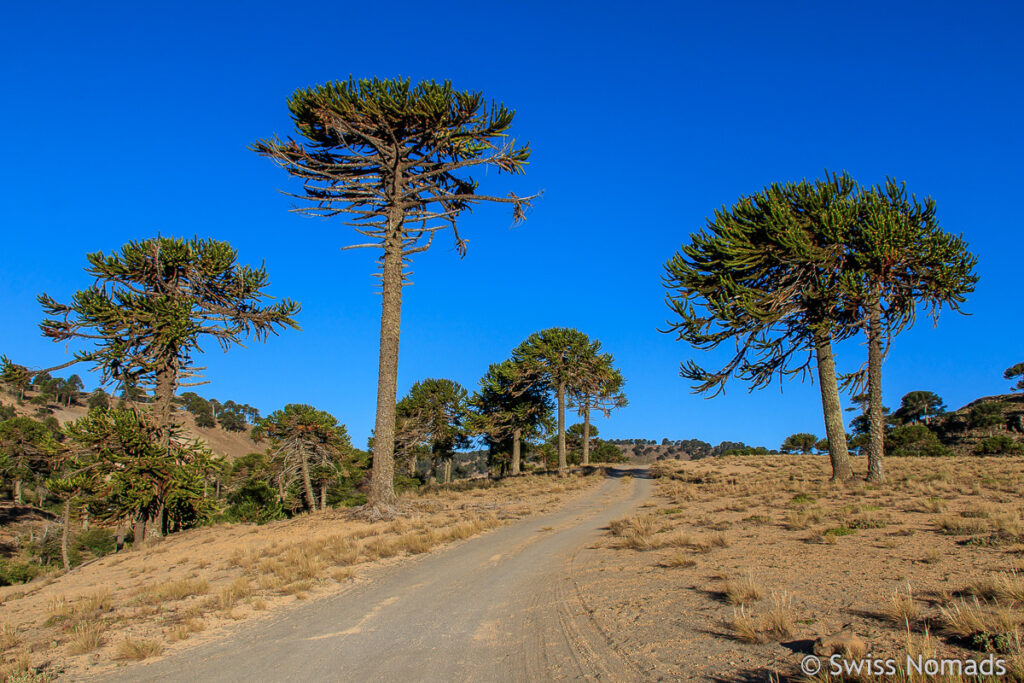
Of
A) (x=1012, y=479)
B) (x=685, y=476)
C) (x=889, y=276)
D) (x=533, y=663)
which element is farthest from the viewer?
(x=685, y=476)

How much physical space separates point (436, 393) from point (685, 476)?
19872 millimetres

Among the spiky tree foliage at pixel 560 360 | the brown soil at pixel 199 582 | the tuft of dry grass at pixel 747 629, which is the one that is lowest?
the brown soil at pixel 199 582

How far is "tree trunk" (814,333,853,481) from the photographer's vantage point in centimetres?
1770

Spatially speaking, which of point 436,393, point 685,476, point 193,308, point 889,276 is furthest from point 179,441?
point 889,276

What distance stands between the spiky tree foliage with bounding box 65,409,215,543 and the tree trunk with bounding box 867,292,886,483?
2254 centimetres

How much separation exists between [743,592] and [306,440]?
1002 inches

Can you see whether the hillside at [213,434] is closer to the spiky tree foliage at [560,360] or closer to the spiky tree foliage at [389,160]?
the spiky tree foliage at [560,360]

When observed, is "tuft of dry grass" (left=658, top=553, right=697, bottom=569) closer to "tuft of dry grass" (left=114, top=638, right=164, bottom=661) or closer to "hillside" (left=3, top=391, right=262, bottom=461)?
"tuft of dry grass" (left=114, top=638, right=164, bottom=661)

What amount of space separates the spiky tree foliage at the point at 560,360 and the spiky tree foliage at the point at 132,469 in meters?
20.5

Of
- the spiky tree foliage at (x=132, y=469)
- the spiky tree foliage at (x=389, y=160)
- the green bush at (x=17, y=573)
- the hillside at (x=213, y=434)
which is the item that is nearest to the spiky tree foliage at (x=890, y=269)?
the spiky tree foliage at (x=389, y=160)

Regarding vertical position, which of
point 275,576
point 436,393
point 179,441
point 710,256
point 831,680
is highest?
point 710,256

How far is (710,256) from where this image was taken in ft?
64.9

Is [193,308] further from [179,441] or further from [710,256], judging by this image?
[710,256]

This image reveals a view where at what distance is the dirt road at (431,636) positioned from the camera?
5.00 m
